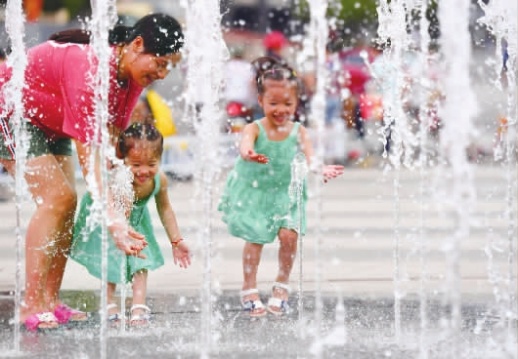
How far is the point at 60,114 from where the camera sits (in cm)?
453

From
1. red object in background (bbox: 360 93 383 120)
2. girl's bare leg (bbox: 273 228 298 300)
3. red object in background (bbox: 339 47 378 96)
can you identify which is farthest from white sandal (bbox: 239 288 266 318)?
red object in background (bbox: 339 47 378 96)

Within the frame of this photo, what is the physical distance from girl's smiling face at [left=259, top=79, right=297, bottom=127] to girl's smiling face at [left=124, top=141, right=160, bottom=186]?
61cm

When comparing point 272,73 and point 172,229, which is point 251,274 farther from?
point 272,73

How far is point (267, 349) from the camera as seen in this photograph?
404cm

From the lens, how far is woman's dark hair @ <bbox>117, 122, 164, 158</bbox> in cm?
474

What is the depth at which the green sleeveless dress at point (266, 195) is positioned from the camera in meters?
5.17

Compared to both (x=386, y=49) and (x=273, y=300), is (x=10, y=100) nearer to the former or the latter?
(x=273, y=300)

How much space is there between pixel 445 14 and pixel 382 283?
228 centimetres

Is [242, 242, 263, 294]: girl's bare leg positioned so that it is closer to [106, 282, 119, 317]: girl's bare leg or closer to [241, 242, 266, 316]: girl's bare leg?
[241, 242, 266, 316]: girl's bare leg

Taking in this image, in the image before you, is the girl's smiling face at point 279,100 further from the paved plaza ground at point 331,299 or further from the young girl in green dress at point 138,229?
the young girl in green dress at point 138,229

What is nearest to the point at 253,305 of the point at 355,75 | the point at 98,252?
the point at 98,252

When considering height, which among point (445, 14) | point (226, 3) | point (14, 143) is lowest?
point (14, 143)

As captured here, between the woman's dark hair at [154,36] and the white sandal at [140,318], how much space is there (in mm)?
1068

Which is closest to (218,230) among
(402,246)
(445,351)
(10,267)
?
(402,246)
